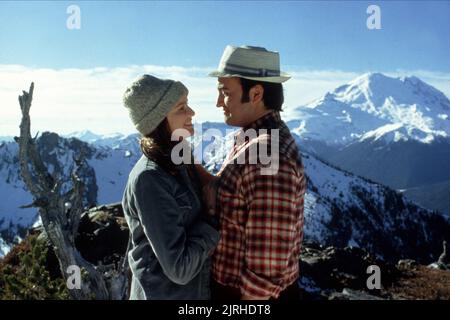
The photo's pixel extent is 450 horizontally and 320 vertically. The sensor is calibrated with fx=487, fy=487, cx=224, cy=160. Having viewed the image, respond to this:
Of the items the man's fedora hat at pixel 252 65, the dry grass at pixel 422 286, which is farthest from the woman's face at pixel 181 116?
the dry grass at pixel 422 286

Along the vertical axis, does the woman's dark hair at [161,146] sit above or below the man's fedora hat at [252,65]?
below

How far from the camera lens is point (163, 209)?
4176 mm

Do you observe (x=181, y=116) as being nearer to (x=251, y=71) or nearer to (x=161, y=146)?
(x=161, y=146)

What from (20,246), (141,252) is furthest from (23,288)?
(20,246)

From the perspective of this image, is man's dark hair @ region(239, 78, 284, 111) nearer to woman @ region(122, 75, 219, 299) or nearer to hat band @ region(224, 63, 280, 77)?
hat band @ region(224, 63, 280, 77)

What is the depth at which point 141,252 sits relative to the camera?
4.47 m

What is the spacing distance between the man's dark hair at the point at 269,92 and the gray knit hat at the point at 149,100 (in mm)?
737

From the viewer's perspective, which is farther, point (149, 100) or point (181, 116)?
point (181, 116)

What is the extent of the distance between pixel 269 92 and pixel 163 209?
1.67 metres

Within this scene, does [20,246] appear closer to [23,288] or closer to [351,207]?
[23,288]

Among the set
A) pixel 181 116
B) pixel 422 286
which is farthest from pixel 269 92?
pixel 422 286

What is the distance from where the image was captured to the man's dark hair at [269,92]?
16.1 ft

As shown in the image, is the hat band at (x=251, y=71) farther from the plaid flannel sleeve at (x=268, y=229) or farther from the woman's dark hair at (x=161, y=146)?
the plaid flannel sleeve at (x=268, y=229)

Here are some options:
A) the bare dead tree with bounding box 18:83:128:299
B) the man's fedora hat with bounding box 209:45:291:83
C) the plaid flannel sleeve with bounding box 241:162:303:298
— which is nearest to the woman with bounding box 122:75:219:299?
the plaid flannel sleeve with bounding box 241:162:303:298
